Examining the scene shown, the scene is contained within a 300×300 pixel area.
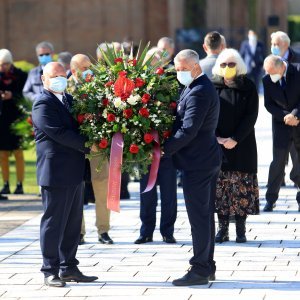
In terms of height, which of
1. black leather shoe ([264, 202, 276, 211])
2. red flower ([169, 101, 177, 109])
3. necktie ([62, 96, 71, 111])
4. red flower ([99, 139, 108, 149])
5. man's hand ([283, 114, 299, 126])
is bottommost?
black leather shoe ([264, 202, 276, 211])

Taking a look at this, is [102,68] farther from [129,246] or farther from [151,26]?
[151,26]

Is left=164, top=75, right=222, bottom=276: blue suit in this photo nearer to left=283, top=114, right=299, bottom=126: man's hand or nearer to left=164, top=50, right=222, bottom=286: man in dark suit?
left=164, top=50, right=222, bottom=286: man in dark suit

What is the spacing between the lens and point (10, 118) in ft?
52.4

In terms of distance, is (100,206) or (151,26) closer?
(100,206)

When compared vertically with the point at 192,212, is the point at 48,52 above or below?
above

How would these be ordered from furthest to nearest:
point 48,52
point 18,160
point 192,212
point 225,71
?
point 18,160 < point 48,52 < point 225,71 < point 192,212

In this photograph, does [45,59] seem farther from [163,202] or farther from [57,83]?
[57,83]

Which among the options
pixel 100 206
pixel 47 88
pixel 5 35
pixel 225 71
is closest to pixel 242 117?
pixel 225 71

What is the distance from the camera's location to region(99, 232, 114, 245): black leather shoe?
11.6 m

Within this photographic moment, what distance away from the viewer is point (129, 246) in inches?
452

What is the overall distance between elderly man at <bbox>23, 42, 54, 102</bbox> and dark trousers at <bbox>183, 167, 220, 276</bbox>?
591 centimetres

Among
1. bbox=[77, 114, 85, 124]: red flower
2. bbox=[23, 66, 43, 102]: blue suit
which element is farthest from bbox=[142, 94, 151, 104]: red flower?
bbox=[23, 66, 43, 102]: blue suit

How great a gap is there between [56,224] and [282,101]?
4.84 meters

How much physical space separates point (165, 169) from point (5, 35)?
22.5m
